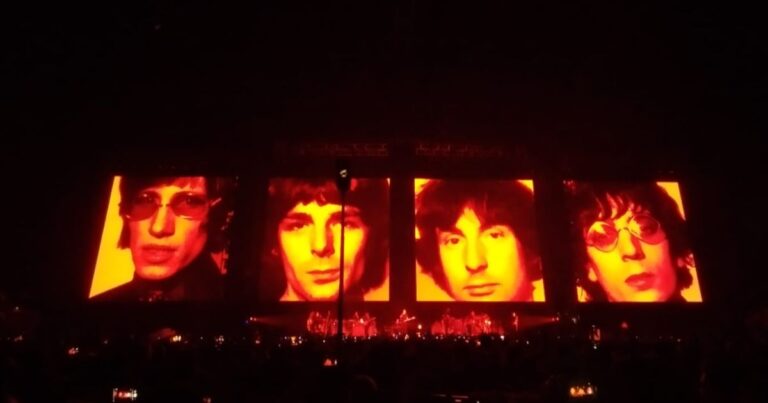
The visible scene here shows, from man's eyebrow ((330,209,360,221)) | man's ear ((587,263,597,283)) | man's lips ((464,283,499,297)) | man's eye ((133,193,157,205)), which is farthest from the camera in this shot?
man's eye ((133,193,157,205))

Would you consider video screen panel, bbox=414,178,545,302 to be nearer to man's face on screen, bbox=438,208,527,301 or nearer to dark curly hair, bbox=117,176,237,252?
man's face on screen, bbox=438,208,527,301

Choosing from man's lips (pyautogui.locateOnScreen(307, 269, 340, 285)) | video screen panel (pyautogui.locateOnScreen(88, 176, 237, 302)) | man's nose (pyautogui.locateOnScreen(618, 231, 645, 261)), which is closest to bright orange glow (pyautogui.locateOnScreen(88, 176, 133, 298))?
video screen panel (pyautogui.locateOnScreen(88, 176, 237, 302))

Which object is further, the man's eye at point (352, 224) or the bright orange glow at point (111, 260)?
the man's eye at point (352, 224)

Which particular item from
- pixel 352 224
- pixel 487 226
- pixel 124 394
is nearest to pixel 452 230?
pixel 487 226

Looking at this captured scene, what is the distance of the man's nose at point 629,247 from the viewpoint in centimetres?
1233

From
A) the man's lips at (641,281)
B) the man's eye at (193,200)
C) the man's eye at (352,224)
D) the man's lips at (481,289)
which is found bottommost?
the man's lips at (481,289)

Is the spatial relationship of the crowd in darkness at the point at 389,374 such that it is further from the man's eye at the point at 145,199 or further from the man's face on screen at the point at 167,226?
the man's eye at the point at 145,199

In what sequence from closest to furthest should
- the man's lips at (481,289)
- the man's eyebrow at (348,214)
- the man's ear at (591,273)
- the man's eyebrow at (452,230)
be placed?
the man's lips at (481,289), the man's ear at (591,273), the man's eyebrow at (452,230), the man's eyebrow at (348,214)

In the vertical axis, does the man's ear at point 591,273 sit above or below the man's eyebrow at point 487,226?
below

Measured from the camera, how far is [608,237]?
12586mm

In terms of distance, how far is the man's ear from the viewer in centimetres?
1222

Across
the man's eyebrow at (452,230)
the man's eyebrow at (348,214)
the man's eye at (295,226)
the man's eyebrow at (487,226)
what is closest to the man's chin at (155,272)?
the man's eye at (295,226)

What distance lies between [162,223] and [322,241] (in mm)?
3497

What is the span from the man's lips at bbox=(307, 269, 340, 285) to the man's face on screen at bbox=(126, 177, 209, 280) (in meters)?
2.52
